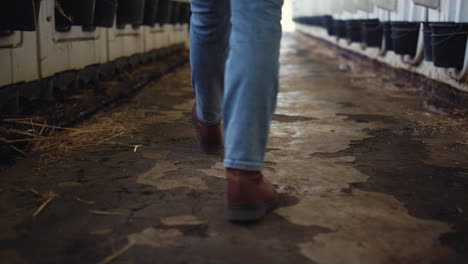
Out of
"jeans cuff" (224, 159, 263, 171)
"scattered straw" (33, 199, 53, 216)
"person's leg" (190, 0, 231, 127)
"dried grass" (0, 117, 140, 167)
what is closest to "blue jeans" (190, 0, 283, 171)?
"jeans cuff" (224, 159, 263, 171)

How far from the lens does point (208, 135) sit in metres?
1.68

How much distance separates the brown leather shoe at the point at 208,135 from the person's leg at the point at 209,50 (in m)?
0.05

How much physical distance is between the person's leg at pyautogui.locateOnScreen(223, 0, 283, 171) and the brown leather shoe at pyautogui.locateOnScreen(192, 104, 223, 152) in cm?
56

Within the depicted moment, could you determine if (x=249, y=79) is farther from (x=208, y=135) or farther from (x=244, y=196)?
(x=208, y=135)

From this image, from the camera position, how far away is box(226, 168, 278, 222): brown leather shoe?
1.11m

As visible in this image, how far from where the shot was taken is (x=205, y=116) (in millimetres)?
1608

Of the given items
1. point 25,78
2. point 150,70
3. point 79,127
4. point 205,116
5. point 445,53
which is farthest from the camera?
point 150,70

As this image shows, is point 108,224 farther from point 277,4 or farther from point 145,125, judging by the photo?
point 145,125

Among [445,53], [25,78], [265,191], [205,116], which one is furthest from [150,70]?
[265,191]

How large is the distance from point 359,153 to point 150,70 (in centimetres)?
287

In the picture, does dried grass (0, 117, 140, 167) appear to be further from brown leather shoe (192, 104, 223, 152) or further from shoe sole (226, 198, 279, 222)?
shoe sole (226, 198, 279, 222)

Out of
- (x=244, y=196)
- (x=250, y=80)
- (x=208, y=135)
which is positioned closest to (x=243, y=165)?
(x=244, y=196)

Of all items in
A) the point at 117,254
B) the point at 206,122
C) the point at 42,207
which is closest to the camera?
the point at 117,254

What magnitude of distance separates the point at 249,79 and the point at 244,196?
251 mm
